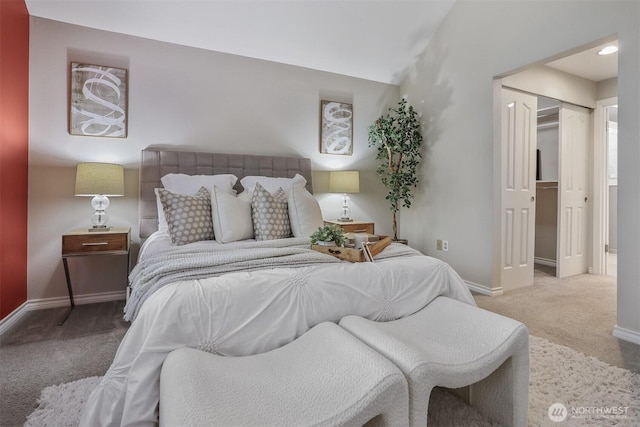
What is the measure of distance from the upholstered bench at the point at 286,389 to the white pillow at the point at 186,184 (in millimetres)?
1944

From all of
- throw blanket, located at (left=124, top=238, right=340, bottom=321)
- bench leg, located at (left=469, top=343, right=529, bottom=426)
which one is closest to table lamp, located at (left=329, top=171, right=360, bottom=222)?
throw blanket, located at (left=124, top=238, right=340, bottom=321)

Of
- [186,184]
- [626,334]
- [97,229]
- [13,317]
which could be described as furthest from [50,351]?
[626,334]

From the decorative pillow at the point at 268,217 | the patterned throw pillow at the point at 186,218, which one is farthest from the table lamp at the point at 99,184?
the decorative pillow at the point at 268,217

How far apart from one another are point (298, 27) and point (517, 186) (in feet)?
9.37

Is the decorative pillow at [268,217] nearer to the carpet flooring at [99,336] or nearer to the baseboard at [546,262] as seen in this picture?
the carpet flooring at [99,336]

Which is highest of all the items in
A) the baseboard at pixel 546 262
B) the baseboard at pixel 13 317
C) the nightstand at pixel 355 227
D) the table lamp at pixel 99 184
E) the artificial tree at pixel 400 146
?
the artificial tree at pixel 400 146

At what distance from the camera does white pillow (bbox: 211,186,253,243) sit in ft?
8.06

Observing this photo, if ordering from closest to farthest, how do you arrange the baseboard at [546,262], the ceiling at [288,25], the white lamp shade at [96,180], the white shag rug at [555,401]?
1. the white shag rug at [555,401]
2. the white lamp shade at [96,180]
3. the ceiling at [288,25]
4. the baseboard at [546,262]

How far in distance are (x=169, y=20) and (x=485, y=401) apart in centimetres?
376

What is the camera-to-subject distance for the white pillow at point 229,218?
246 cm

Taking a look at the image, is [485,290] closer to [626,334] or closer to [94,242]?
[626,334]

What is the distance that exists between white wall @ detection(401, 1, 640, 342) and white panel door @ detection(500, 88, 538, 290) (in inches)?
11.0

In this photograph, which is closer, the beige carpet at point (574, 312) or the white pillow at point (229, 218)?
the beige carpet at point (574, 312)

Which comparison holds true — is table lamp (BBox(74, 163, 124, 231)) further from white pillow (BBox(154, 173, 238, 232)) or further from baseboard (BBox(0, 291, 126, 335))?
baseboard (BBox(0, 291, 126, 335))
